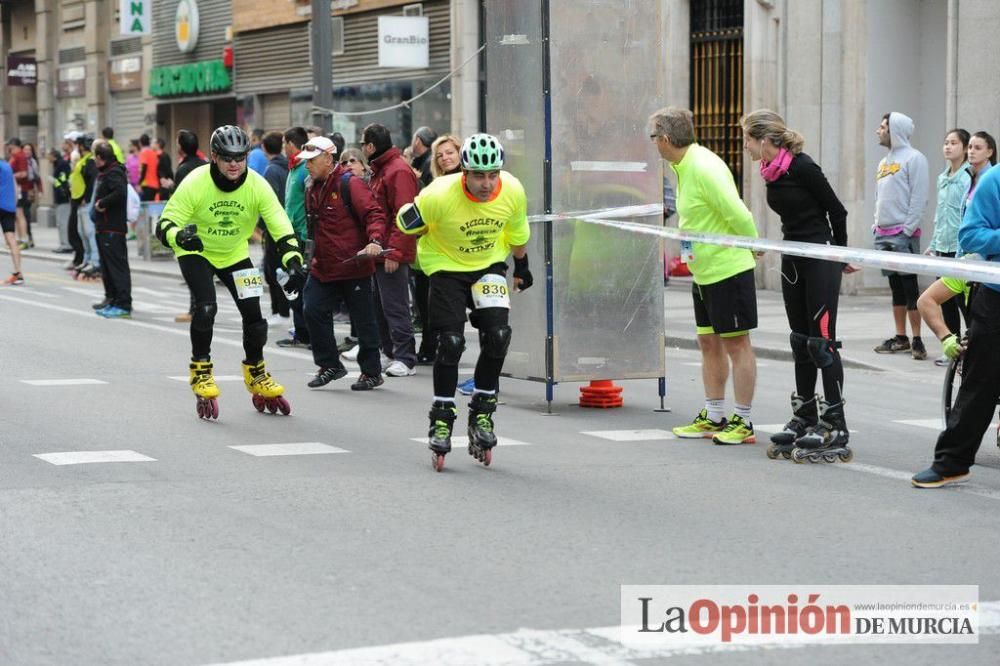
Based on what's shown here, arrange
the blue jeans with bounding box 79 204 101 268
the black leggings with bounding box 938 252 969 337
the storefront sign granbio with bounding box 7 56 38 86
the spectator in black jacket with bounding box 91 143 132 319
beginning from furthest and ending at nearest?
the storefront sign granbio with bounding box 7 56 38 86 → the blue jeans with bounding box 79 204 101 268 → the spectator in black jacket with bounding box 91 143 132 319 → the black leggings with bounding box 938 252 969 337

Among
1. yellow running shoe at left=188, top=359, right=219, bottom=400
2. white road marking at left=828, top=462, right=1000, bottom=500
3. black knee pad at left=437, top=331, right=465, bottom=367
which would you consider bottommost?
white road marking at left=828, top=462, right=1000, bottom=500

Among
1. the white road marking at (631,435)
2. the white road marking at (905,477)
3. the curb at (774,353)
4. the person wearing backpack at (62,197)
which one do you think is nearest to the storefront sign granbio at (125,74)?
the person wearing backpack at (62,197)

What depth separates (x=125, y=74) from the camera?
135ft

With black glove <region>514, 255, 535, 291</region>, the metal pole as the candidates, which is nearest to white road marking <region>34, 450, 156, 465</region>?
black glove <region>514, 255, 535, 291</region>

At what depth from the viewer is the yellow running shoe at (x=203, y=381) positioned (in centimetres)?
1031

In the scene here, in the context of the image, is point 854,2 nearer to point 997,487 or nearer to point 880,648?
point 997,487

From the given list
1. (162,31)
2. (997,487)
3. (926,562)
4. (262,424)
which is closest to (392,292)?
(262,424)

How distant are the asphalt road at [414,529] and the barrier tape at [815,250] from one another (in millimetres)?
1065

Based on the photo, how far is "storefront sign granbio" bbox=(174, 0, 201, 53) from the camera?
36.8 meters

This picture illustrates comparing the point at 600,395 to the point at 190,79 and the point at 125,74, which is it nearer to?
the point at 190,79

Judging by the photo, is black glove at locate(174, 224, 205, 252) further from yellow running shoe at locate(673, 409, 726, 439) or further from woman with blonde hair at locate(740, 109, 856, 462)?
woman with blonde hair at locate(740, 109, 856, 462)

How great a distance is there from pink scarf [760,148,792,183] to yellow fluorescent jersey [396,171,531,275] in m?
1.33

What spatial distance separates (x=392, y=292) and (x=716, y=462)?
192 inches

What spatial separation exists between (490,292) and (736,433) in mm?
1821
